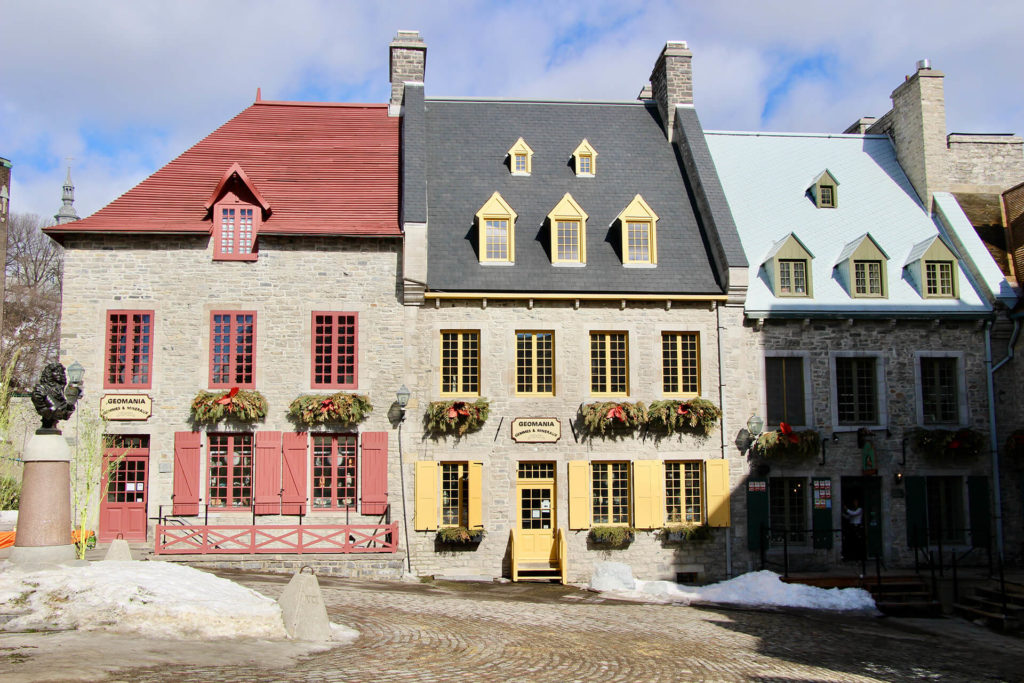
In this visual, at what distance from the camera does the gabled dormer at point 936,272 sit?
856 inches

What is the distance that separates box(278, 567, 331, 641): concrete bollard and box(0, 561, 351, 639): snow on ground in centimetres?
16

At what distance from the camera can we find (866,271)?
21844mm

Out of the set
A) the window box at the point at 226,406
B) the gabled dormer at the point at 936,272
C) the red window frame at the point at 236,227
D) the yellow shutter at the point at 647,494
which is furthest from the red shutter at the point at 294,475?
the gabled dormer at the point at 936,272

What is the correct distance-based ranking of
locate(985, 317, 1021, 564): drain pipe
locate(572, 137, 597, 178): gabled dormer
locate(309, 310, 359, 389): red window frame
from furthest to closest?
locate(572, 137, 597, 178): gabled dormer, locate(985, 317, 1021, 564): drain pipe, locate(309, 310, 359, 389): red window frame

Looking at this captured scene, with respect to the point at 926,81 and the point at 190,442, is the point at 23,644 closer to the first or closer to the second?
the point at 190,442

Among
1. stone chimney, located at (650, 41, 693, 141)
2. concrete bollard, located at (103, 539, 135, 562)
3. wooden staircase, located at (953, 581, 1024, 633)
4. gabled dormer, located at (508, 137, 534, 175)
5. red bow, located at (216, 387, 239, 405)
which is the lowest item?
wooden staircase, located at (953, 581, 1024, 633)

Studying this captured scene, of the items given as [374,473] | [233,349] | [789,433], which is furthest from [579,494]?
[233,349]

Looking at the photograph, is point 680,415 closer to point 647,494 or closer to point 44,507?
point 647,494

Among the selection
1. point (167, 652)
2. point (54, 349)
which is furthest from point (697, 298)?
point (54, 349)

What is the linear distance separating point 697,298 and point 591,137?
6118mm

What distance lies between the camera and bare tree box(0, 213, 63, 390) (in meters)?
36.0

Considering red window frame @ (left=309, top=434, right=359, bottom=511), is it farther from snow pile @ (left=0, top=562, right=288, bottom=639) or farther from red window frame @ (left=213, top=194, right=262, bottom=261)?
snow pile @ (left=0, top=562, right=288, bottom=639)

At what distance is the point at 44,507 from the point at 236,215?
9.32m

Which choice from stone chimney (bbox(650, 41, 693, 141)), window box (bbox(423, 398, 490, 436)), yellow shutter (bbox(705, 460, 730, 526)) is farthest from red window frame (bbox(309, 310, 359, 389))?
stone chimney (bbox(650, 41, 693, 141))
